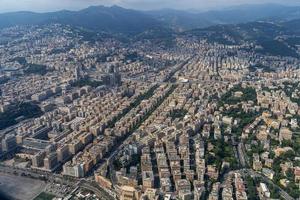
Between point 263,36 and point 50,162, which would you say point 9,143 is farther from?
point 263,36

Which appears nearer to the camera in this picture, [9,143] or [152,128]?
[9,143]

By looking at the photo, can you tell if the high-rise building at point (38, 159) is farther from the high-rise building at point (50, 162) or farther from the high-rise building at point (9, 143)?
the high-rise building at point (9, 143)

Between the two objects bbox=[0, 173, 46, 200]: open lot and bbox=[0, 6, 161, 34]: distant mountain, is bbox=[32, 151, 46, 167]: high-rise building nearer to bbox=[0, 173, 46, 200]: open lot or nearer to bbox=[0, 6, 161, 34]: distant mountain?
bbox=[0, 173, 46, 200]: open lot

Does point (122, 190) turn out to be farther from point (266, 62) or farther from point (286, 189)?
point (266, 62)

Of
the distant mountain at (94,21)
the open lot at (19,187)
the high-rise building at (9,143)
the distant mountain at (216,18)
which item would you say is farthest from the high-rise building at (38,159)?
the distant mountain at (216,18)

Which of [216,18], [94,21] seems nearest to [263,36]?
[94,21]

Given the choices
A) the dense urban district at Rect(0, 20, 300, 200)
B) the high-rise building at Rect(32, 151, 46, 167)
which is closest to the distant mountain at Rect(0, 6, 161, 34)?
the dense urban district at Rect(0, 20, 300, 200)

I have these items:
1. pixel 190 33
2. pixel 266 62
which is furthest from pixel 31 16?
pixel 266 62

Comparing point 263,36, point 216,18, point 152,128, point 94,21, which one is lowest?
point 152,128

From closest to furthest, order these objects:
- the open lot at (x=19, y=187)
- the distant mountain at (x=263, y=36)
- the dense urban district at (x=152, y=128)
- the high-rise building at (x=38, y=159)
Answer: the open lot at (x=19, y=187)
the dense urban district at (x=152, y=128)
the high-rise building at (x=38, y=159)
the distant mountain at (x=263, y=36)

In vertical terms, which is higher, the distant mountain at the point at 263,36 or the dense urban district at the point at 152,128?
the distant mountain at the point at 263,36
